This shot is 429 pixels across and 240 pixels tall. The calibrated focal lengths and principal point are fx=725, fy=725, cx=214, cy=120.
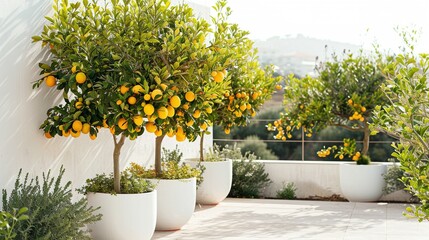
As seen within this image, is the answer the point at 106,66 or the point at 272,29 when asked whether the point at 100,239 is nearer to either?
the point at 106,66

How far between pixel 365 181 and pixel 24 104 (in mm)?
4888

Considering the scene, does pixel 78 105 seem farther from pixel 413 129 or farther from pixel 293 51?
pixel 293 51

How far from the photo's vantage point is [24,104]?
5074mm

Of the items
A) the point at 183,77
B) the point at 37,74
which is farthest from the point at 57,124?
the point at 183,77

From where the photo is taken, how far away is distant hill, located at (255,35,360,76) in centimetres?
3416

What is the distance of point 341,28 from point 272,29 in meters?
3.91

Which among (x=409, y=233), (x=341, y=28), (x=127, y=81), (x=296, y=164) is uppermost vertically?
(x=341, y=28)

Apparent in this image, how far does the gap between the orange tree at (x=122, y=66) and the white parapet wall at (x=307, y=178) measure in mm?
4343

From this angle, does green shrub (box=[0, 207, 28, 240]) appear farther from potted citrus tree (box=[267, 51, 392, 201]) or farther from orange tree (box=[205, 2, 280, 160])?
potted citrus tree (box=[267, 51, 392, 201])

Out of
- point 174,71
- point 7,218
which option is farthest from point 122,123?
point 7,218

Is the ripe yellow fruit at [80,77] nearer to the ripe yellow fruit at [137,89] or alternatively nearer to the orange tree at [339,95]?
the ripe yellow fruit at [137,89]

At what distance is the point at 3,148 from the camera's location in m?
4.80

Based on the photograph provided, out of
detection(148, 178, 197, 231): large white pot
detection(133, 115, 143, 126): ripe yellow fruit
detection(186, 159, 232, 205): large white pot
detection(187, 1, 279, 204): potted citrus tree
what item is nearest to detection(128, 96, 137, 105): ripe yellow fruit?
detection(133, 115, 143, 126): ripe yellow fruit

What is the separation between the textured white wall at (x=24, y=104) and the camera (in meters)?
4.83
